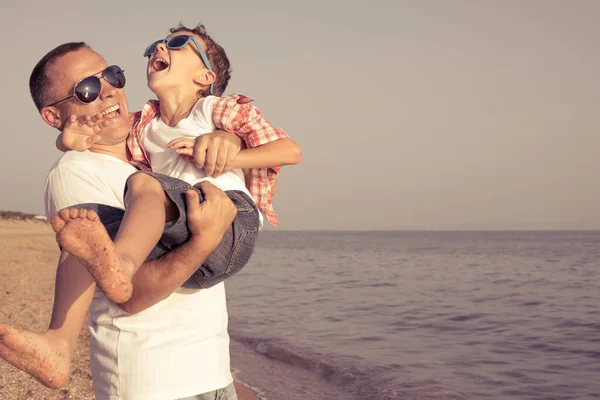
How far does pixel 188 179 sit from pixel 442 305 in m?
13.0

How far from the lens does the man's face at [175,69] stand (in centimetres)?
293

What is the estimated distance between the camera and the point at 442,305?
14727 millimetres

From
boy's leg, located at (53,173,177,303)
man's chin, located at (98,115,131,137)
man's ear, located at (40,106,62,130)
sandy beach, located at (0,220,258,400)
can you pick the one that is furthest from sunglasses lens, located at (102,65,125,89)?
sandy beach, located at (0,220,258,400)

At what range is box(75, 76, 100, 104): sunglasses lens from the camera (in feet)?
8.02

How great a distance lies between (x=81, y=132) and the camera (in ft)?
7.89

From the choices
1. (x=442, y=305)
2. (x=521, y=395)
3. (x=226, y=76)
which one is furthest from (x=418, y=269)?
(x=226, y=76)

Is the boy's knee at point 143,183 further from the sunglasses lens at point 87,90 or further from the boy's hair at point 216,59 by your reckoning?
the boy's hair at point 216,59

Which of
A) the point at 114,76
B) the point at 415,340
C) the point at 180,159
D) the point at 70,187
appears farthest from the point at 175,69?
the point at 415,340

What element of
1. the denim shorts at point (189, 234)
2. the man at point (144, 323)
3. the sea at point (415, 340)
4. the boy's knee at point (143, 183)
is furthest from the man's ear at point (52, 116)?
the sea at point (415, 340)

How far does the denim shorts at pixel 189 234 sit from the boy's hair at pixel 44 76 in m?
0.68

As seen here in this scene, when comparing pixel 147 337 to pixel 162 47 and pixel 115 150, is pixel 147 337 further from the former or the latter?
pixel 162 47

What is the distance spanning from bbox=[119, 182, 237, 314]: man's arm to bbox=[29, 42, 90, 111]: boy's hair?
981 millimetres

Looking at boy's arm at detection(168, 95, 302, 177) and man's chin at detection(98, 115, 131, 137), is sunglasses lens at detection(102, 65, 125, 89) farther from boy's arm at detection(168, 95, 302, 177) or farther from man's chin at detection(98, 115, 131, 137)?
boy's arm at detection(168, 95, 302, 177)

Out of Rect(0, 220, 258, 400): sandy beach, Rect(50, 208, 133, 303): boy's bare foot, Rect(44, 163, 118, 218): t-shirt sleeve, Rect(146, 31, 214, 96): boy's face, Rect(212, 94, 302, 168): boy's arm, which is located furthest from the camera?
Rect(0, 220, 258, 400): sandy beach
